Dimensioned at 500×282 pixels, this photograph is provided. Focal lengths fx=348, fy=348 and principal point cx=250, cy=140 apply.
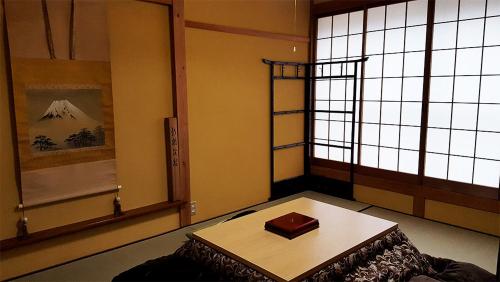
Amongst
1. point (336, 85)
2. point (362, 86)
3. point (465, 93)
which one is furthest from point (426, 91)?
point (336, 85)

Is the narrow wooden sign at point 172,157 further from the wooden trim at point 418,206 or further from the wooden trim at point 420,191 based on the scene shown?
the wooden trim at point 418,206

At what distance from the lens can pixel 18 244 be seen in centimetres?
263

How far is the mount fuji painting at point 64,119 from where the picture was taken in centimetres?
267

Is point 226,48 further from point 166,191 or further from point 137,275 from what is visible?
point 137,275

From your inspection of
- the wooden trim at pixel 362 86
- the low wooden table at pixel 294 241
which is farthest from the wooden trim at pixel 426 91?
the low wooden table at pixel 294 241

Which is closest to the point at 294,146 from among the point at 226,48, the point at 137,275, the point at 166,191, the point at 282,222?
the point at 226,48

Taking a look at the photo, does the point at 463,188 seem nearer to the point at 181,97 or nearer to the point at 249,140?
the point at 249,140

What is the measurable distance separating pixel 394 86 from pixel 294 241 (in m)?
2.78

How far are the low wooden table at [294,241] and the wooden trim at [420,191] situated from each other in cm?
164

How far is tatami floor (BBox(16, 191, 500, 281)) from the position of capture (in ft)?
9.04

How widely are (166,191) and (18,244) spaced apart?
132 centimetres

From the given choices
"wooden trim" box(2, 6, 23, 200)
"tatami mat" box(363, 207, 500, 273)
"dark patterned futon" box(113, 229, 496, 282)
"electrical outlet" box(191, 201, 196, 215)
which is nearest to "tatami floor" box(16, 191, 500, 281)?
"tatami mat" box(363, 207, 500, 273)

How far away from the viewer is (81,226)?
2.93 metres

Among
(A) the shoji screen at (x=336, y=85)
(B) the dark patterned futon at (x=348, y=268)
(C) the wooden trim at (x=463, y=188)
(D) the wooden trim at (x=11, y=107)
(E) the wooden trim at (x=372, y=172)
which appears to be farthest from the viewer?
(A) the shoji screen at (x=336, y=85)
